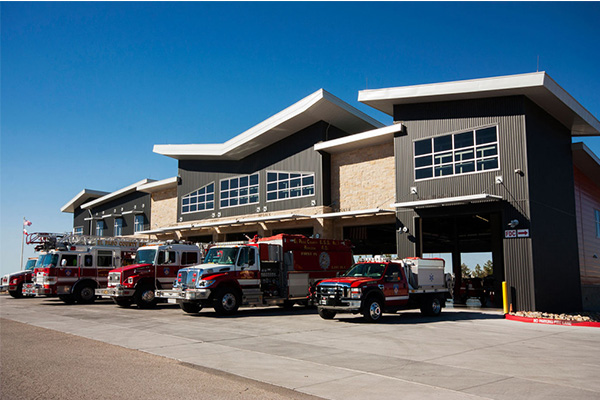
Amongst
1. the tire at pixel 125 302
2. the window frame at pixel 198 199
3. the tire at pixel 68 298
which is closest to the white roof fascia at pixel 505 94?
the tire at pixel 125 302

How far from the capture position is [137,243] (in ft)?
91.5

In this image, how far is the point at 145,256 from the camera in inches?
882

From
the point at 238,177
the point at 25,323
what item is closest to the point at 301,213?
the point at 238,177

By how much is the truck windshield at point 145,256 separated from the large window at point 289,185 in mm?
10250

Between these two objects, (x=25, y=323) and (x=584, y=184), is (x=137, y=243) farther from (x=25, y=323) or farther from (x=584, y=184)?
(x=584, y=184)

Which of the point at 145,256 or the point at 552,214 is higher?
the point at 552,214

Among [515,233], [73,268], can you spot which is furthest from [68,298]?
[515,233]

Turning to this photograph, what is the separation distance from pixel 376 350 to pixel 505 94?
48.6ft

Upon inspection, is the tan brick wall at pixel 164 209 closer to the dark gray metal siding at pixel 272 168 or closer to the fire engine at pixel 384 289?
the dark gray metal siding at pixel 272 168

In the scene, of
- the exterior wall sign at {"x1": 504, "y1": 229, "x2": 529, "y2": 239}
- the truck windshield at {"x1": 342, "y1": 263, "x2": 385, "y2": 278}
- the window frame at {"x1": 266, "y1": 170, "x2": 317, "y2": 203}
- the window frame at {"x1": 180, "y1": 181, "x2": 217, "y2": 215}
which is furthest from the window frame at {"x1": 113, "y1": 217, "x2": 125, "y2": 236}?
the exterior wall sign at {"x1": 504, "y1": 229, "x2": 529, "y2": 239}

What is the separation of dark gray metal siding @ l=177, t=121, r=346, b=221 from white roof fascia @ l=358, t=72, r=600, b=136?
5323 millimetres

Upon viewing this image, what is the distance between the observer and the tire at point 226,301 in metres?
17.9

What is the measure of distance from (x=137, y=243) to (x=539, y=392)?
79.7ft

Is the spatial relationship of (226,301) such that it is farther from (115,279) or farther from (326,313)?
(115,279)
